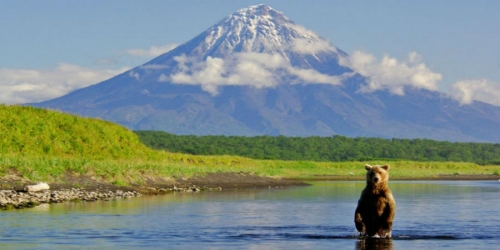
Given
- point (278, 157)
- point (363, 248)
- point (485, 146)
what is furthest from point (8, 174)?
point (485, 146)

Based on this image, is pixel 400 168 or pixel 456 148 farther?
pixel 456 148

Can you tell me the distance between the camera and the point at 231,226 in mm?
30594

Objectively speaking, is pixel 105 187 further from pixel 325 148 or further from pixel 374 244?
pixel 325 148

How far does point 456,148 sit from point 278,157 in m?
49.8

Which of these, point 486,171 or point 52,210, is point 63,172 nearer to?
point 52,210

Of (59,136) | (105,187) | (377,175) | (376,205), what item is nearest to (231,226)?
(376,205)

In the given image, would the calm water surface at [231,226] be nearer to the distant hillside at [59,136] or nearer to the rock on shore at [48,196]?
the rock on shore at [48,196]

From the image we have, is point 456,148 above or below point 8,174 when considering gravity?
above

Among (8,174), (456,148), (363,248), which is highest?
(456,148)

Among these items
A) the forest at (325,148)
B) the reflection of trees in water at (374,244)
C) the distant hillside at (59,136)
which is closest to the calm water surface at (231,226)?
the reflection of trees in water at (374,244)

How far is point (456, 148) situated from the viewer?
7283 inches

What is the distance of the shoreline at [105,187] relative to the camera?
125 ft

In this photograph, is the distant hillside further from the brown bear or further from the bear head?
the bear head

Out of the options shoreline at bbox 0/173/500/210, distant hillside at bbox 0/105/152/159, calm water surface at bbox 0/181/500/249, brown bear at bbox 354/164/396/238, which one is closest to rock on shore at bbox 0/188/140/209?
shoreline at bbox 0/173/500/210
